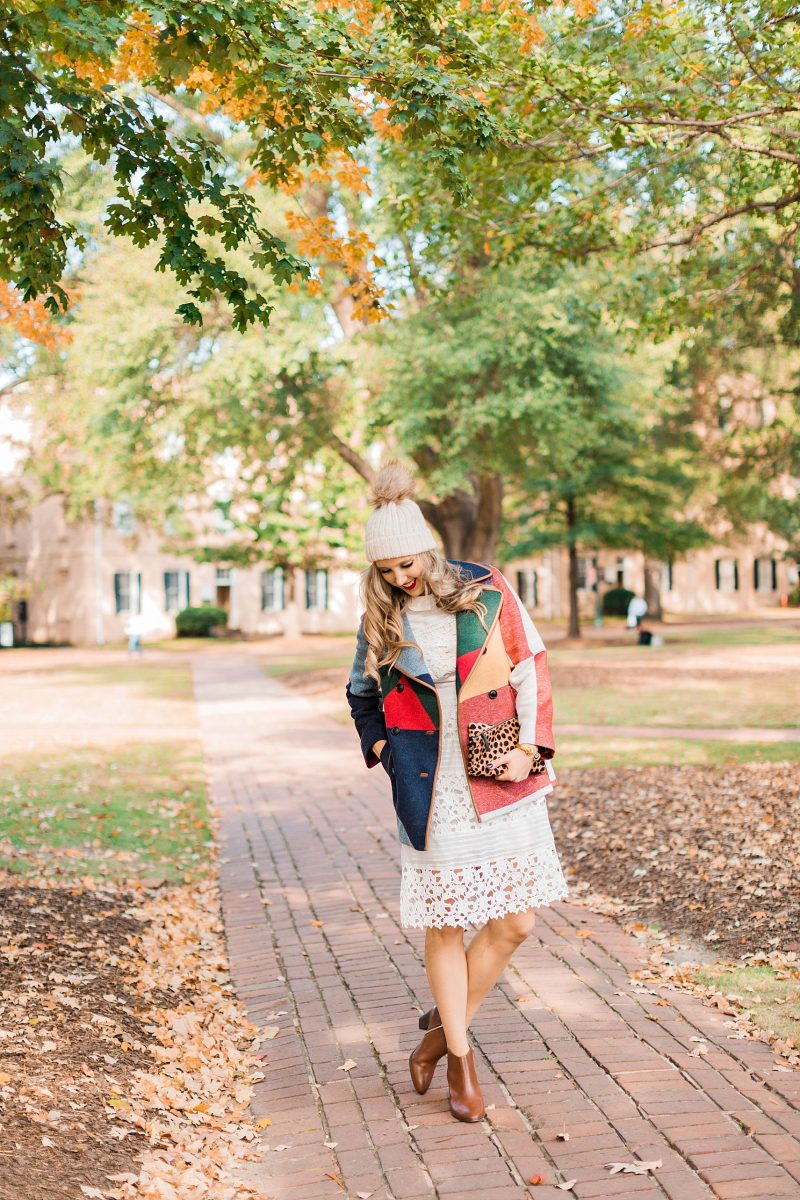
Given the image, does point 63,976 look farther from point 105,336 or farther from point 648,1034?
point 105,336

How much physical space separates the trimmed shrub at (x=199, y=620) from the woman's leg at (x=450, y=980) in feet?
141

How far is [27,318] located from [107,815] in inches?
155

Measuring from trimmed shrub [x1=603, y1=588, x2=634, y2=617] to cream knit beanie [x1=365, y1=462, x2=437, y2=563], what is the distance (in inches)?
1741

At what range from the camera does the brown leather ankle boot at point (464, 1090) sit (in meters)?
3.68

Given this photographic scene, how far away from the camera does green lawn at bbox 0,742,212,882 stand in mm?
7680

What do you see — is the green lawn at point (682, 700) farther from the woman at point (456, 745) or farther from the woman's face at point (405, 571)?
the woman's face at point (405, 571)

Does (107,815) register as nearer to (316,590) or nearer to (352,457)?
(352,457)

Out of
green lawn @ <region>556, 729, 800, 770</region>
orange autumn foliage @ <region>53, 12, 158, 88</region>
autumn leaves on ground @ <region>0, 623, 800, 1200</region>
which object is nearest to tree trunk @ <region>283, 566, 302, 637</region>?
autumn leaves on ground @ <region>0, 623, 800, 1200</region>

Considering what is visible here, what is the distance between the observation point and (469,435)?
56.6ft

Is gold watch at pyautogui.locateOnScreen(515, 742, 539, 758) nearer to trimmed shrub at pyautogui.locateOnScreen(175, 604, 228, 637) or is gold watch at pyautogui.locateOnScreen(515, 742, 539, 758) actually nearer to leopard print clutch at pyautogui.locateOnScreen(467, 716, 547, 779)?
leopard print clutch at pyautogui.locateOnScreen(467, 716, 547, 779)

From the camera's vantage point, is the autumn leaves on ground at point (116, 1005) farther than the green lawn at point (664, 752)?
No

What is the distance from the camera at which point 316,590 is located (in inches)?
1973

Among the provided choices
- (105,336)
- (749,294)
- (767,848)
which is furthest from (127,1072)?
(105,336)

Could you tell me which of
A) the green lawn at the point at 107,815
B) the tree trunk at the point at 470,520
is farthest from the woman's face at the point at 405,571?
the tree trunk at the point at 470,520
